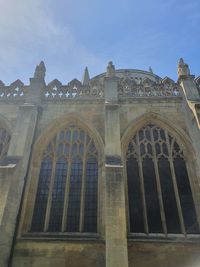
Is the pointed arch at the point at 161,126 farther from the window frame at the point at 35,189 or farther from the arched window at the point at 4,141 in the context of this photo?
the arched window at the point at 4,141

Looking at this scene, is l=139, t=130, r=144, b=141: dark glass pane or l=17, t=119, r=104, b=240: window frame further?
l=139, t=130, r=144, b=141: dark glass pane

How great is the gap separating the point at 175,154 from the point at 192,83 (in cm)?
374

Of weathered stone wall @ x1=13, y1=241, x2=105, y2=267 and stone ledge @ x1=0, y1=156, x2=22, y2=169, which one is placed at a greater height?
stone ledge @ x1=0, y1=156, x2=22, y2=169

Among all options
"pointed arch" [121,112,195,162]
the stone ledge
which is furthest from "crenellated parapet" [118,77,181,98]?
the stone ledge

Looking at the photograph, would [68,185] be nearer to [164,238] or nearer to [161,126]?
[164,238]

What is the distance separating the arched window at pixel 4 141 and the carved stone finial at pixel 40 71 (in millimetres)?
3170

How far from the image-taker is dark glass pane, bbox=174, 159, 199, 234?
332 inches

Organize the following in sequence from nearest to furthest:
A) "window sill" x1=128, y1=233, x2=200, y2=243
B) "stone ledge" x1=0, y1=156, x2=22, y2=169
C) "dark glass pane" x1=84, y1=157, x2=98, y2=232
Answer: "window sill" x1=128, y1=233, x2=200, y2=243 → "dark glass pane" x1=84, y1=157, x2=98, y2=232 → "stone ledge" x1=0, y1=156, x2=22, y2=169

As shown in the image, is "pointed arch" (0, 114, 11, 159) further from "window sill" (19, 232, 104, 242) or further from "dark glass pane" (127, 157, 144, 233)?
"dark glass pane" (127, 157, 144, 233)

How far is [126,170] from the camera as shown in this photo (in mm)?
9641

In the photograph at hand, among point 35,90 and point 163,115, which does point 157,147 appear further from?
point 35,90

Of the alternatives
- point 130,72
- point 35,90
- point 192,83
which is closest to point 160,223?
point 192,83

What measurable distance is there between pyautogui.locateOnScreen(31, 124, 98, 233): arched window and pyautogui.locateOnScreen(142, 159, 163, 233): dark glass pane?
6.14ft

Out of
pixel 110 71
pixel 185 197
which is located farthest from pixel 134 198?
pixel 110 71
